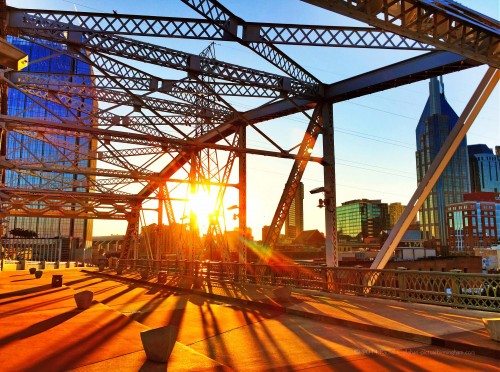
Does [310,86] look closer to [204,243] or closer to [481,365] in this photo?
[204,243]

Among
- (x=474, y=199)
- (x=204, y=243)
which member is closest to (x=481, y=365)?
(x=204, y=243)

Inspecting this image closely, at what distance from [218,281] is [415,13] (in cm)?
1942

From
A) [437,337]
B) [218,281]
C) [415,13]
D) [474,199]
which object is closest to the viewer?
[437,337]

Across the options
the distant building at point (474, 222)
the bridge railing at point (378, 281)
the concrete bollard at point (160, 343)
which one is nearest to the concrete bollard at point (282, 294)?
the bridge railing at point (378, 281)

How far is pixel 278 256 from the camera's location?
23.5m

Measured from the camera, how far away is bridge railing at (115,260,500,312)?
1192cm

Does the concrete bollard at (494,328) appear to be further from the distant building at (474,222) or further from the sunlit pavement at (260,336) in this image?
A: the distant building at (474,222)

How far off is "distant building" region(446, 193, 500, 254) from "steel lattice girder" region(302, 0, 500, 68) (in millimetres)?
176769

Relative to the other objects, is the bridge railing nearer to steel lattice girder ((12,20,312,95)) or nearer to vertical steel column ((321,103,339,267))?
vertical steel column ((321,103,339,267))

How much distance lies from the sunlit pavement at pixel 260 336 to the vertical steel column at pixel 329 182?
6.15 metres

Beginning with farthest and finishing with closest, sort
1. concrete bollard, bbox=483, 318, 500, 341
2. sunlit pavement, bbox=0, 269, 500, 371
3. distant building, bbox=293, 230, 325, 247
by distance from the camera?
1. distant building, bbox=293, 230, 325, 247
2. concrete bollard, bbox=483, 318, 500, 341
3. sunlit pavement, bbox=0, 269, 500, 371

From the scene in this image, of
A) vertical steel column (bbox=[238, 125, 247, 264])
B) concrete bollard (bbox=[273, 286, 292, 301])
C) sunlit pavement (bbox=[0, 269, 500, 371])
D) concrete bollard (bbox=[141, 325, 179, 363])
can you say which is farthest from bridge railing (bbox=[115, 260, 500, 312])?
concrete bollard (bbox=[141, 325, 179, 363])

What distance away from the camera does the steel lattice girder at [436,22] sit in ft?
28.8

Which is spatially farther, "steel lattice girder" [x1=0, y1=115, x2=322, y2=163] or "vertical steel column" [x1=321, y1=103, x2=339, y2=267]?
"vertical steel column" [x1=321, y1=103, x2=339, y2=267]
